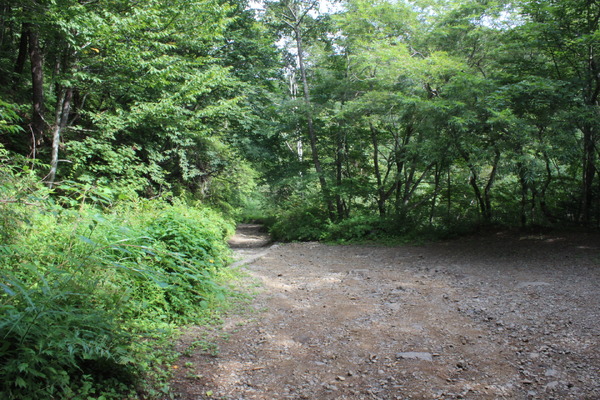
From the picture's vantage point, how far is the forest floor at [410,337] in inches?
103

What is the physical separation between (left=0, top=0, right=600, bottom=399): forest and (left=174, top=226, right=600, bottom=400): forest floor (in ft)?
1.77

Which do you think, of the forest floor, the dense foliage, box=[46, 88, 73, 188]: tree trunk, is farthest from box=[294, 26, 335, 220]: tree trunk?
box=[46, 88, 73, 188]: tree trunk

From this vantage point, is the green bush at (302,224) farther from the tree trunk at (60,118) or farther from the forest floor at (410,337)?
the tree trunk at (60,118)

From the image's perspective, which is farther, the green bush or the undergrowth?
the green bush

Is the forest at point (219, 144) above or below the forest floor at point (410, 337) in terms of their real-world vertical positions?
above

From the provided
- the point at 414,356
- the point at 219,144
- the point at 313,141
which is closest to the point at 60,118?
the point at 219,144

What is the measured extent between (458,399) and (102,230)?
351 cm

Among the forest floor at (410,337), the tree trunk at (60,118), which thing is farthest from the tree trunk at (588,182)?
the tree trunk at (60,118)

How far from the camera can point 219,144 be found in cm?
1170

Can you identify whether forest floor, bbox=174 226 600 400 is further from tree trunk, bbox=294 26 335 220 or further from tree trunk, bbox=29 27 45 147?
tree trunk, bbox=294 26 335 220

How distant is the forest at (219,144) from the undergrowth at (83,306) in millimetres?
19

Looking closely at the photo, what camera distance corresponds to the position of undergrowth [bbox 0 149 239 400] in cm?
188

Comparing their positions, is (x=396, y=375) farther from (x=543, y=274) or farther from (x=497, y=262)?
(x=497, y=262)

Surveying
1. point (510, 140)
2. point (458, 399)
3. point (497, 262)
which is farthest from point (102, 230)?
point (510, 140)
